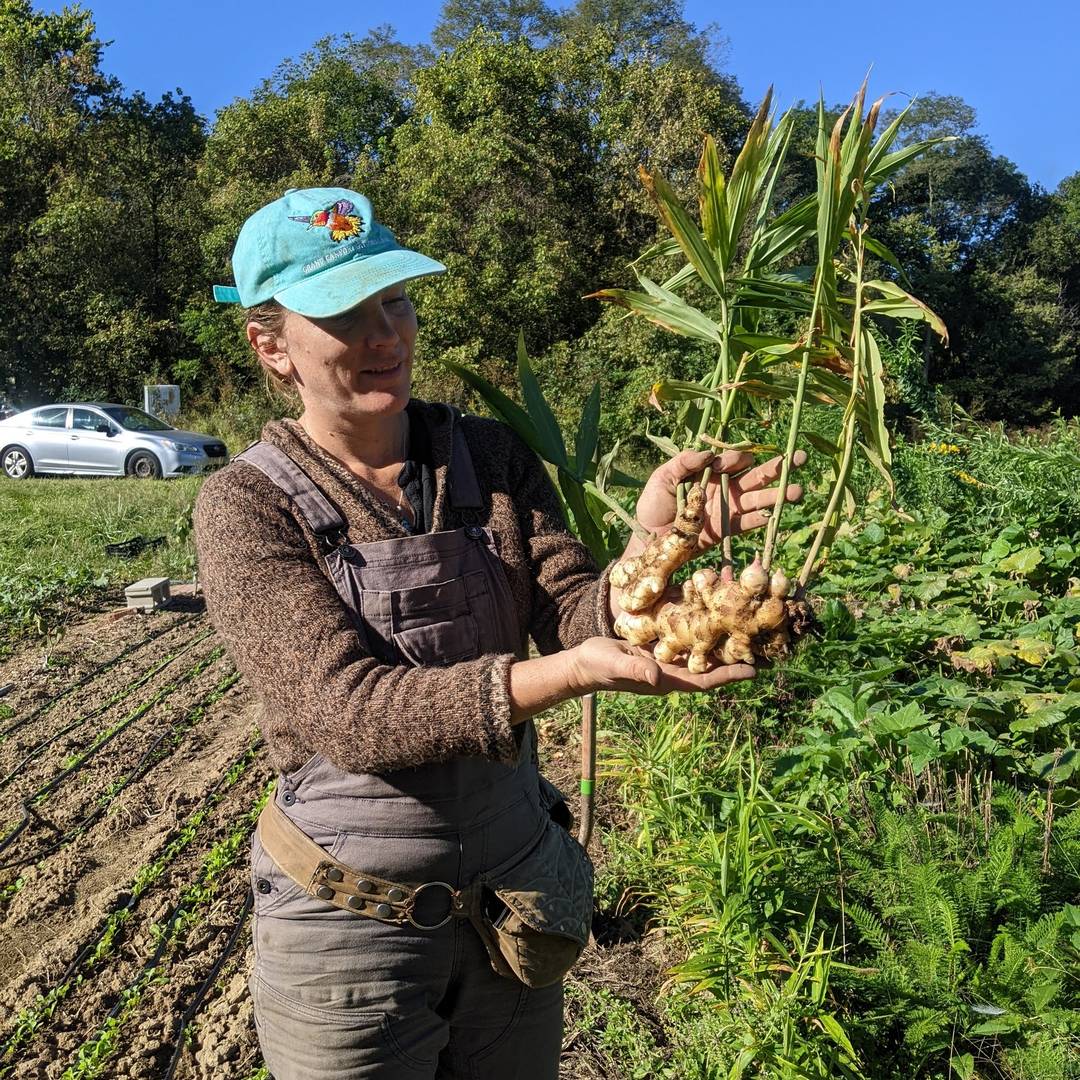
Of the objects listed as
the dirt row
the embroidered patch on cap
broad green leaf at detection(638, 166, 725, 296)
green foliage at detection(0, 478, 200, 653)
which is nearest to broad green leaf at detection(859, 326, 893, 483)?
broad green leaf at detection(638, 166, 725, 296)

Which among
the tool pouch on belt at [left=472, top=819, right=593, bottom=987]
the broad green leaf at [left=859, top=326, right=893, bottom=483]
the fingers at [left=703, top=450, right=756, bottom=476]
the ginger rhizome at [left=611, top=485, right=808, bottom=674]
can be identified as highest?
the broad green leaf at [left=859, top=326, right=893, bottom=483]

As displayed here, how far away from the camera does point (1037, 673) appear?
278 cm

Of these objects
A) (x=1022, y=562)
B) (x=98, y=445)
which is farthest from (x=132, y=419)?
(x=1022, y=562)

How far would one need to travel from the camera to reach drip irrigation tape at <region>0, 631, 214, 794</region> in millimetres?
3889

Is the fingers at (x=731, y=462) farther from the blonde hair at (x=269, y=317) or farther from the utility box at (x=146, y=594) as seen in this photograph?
the utility box at (x=146, y=594)

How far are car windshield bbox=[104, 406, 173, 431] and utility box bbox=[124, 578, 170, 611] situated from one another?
686 cm

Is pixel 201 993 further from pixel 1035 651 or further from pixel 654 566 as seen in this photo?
pixel 1035 651

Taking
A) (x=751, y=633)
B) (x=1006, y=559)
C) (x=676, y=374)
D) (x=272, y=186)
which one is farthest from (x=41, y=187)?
(x=751, y=633)

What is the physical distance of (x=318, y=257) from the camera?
1.30 meters

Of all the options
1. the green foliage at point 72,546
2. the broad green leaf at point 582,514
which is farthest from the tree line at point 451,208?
the broad green leaf at point 582,514

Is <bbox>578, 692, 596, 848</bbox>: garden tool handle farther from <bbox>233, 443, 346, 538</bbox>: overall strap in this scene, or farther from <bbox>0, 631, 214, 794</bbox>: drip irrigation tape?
<bbox>0, 631, 214, 794</bbox>: drip irrigation tape

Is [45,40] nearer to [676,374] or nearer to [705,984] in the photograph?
[676,374]

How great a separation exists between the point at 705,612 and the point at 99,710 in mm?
3967

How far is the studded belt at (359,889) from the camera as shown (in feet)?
4.23
